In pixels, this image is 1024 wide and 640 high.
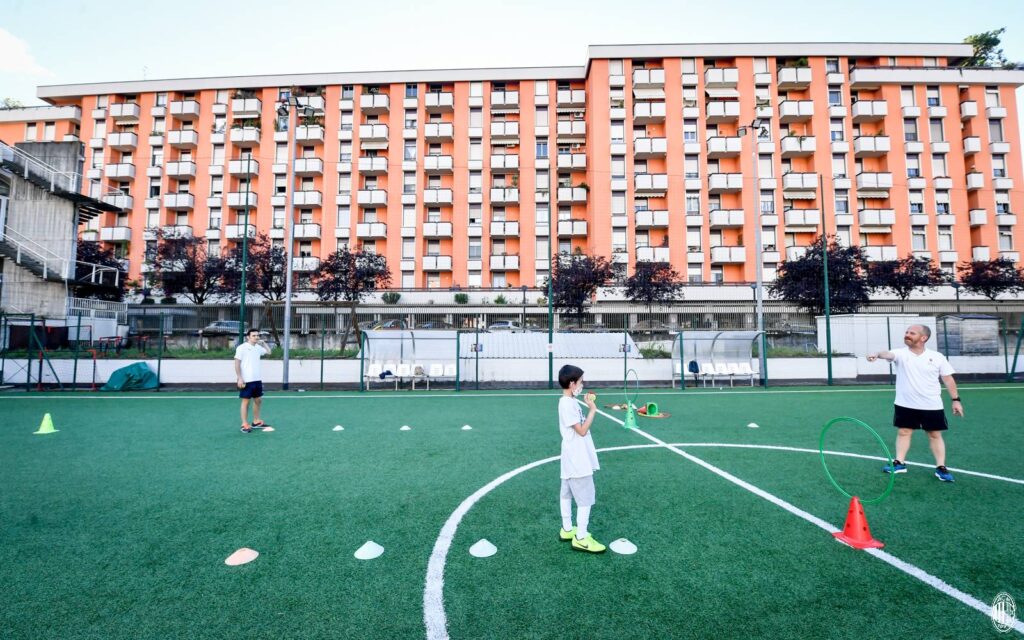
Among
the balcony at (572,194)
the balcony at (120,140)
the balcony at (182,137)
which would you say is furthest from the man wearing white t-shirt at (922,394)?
the balcony at (120,140)

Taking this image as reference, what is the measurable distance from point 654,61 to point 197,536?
162 feet

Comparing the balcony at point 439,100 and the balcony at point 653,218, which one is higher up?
the balcony at point 439,100

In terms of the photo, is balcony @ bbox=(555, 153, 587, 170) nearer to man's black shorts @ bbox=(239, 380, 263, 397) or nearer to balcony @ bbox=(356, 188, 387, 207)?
balcony @ bbox=(356, 188, 387, 207)

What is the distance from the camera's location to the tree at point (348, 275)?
34.6 m

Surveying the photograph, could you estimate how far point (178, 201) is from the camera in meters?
44.5

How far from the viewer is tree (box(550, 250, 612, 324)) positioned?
31953 millimetres

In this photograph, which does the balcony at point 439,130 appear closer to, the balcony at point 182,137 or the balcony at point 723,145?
the balcony at point 723,145

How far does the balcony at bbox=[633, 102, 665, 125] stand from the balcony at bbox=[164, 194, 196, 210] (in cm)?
4208

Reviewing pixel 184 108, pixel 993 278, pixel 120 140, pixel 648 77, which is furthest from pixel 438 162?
pixel 993 278

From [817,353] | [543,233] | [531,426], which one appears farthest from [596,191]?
[531,426]

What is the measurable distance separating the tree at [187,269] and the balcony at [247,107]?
47.6 feet

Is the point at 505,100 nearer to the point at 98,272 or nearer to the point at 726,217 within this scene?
the point at 726,217

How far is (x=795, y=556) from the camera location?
150 inches

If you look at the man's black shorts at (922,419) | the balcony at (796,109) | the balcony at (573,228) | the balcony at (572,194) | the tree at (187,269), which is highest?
the balcony at (796,109)
